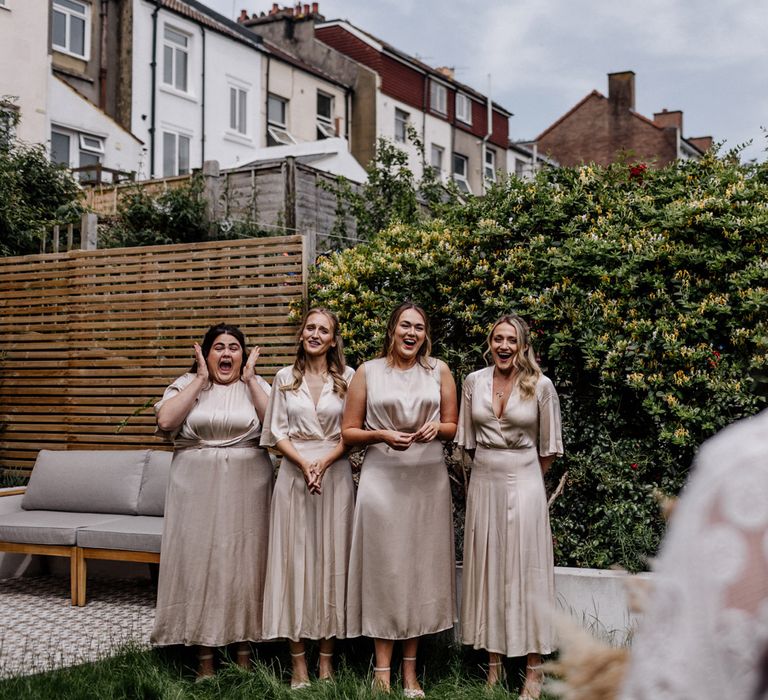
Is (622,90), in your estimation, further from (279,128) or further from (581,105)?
(279,128)

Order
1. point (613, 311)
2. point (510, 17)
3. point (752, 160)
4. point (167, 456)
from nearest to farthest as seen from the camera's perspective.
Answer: point (510, 17) → point (613, 311) → point (752, 160) → point (167, 456)

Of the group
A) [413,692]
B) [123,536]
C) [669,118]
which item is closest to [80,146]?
[123,536]

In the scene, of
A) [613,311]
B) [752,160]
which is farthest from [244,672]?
[752,160]

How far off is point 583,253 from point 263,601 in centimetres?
317

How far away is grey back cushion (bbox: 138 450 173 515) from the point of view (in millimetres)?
8250

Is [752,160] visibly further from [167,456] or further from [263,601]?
[167,456]

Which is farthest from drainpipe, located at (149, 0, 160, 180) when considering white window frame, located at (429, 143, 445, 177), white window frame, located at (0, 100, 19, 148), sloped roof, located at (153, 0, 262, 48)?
white window frame, located at (429, 143, 445, 177)

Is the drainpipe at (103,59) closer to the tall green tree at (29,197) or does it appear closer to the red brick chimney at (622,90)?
the tall green tree at (29,197)

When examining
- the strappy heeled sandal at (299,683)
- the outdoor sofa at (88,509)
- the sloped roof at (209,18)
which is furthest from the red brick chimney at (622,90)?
the strappy heeled sandal at (299,683)

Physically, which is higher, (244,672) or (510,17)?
(510,17)

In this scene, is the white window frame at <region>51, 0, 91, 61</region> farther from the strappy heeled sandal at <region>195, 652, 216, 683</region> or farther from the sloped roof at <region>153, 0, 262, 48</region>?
the strappy heeled sandal at <region>195, 652, 216, 683</region>

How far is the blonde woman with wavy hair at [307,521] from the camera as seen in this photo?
5.34 metres

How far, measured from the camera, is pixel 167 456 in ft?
27.4

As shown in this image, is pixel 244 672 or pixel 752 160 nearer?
pixel 244 672
